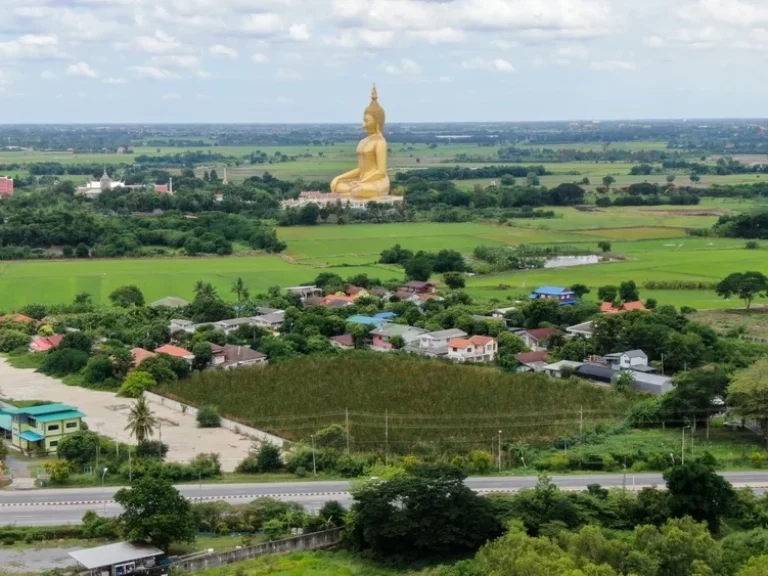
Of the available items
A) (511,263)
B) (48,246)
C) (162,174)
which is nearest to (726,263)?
(511,263)

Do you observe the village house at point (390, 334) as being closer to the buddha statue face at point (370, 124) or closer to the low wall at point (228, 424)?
the low wall at point (228, 424)

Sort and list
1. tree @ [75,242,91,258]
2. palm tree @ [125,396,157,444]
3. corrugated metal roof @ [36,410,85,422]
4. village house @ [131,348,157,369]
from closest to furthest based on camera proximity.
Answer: palm tree @ [125,396,157,444]
corrugated metal roof @ [36,410,85,422]
village house @ [131,348,157,369]
tree @ [75,242,91,258]

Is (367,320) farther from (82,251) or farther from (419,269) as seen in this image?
(82,251)

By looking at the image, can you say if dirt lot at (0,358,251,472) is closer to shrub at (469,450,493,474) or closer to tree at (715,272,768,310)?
shrub at (469,450,493,474)

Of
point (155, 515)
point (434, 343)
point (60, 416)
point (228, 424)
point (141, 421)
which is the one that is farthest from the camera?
point (434, 343)

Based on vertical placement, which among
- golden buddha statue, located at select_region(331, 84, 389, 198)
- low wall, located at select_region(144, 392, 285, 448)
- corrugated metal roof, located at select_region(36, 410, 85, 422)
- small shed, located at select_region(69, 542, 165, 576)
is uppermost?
golden buddha statue, located at select_region(331, 84, 389, 198)

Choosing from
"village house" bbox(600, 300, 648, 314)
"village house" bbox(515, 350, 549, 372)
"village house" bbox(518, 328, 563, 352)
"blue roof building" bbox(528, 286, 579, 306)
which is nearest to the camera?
"village house" bbox(515, 350, 549, 372)

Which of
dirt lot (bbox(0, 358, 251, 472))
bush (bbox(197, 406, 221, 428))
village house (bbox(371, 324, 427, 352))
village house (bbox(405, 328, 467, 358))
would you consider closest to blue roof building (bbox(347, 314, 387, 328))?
village house (bbox(371, 324, 427, 352))

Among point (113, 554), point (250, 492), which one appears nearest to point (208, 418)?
point (250, 492)
